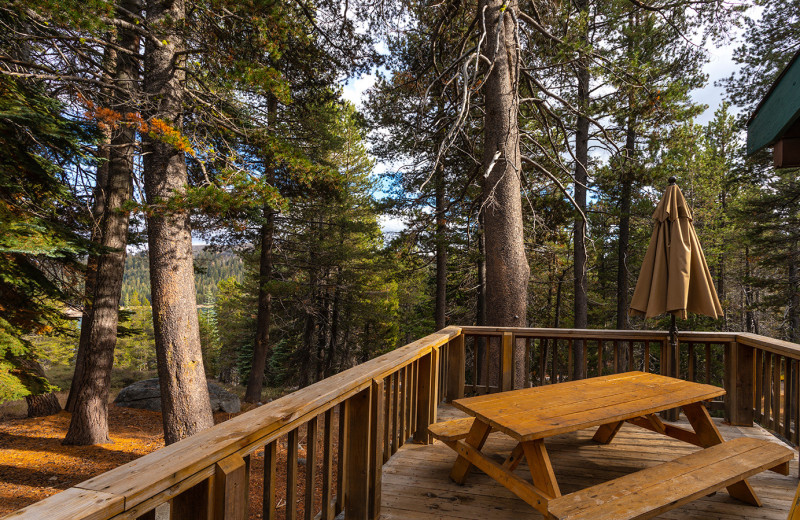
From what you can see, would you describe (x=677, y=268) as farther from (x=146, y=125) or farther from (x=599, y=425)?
(x=146, y=125)

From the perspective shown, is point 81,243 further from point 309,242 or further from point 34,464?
point 309,242

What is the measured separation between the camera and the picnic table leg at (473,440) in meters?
2.79

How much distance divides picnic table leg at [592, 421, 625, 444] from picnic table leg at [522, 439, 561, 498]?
1660 millimetres

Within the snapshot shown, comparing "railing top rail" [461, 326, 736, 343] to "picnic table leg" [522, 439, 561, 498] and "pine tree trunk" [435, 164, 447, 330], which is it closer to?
"picnic table leg" [522, 439, 561, 498]

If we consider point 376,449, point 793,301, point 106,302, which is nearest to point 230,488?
point 376,449

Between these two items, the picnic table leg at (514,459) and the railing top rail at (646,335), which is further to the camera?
the railing top rail at (646,335)

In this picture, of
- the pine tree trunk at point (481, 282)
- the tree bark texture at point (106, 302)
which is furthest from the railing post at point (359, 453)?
the pine tree trunk at point (481, 282)

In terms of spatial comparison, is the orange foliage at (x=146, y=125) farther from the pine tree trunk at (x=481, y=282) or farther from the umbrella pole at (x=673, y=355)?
the pine tree trunk at (x=481, y=282)

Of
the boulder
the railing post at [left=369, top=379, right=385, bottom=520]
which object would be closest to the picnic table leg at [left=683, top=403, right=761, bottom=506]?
the railing post at [left=369, top=379, right=385, bottom=520]

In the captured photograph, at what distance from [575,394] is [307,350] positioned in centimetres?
1403

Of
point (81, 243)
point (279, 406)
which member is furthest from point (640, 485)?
point (81, 243)

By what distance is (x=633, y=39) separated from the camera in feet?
36.9

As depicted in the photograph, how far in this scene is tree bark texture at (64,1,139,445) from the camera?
678cm

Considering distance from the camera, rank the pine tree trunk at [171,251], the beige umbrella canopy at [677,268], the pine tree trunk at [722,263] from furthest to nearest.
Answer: the pine tree trunk at [722,263] → the pine tree trunk at [171,251] → the beige umbrella canopy at [677,268]
